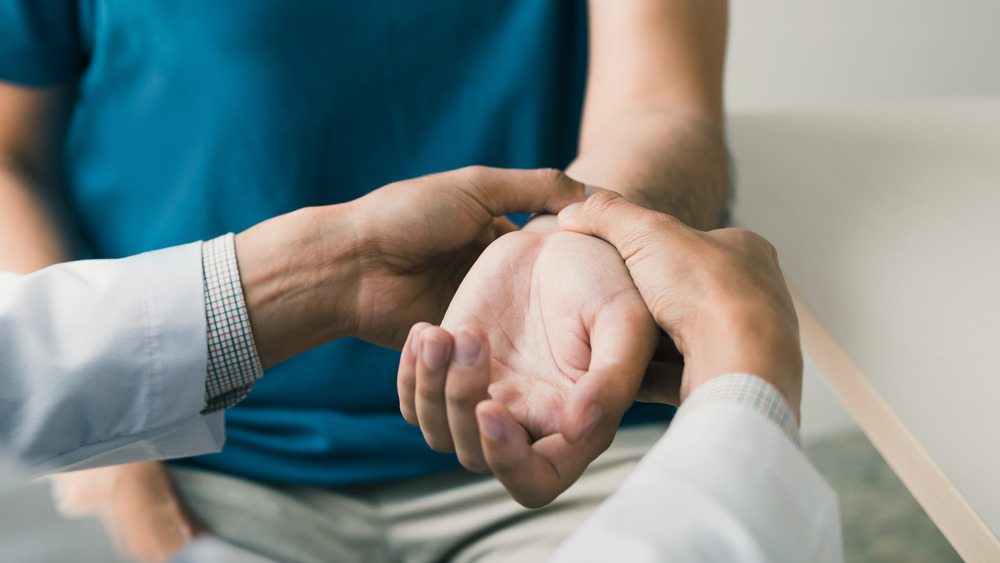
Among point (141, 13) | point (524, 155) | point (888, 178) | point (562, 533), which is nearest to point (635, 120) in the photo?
point (524, 155)

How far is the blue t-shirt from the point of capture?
2.41 ft

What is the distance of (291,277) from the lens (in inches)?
23.6

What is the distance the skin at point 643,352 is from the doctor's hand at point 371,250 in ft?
0.50

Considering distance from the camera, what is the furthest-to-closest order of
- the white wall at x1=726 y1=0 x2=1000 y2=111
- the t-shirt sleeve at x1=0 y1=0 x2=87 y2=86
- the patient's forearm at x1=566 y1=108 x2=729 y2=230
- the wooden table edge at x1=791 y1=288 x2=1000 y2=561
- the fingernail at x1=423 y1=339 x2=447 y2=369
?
the white wall at x1=726 y1=0 x2=1000 y2=111, the t-shirt sleeve at x1=0 y1=0 x2=87 y2=86, the patient's forearm at x1=566 y1=108 x2=729 y2=230, the wooden table edge at x1=791 y1=288 x2=1000 y2=561, the fingernail at x1=423 y1=339 x2=447 y2=369

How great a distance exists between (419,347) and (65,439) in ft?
1.10

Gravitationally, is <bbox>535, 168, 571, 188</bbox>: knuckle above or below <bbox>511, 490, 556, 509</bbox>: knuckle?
above

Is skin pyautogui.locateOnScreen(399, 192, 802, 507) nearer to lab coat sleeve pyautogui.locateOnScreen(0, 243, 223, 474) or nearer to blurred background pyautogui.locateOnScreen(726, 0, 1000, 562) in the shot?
lab coat sleeve pyautogui.locateOnScreen(0, 243, 223, 474)

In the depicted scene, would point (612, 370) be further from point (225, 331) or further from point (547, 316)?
point (225, 331)

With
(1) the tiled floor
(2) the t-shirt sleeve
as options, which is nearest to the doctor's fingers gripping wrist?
(2) the t-shirt sleeve

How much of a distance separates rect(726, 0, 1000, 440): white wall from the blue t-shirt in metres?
0.51

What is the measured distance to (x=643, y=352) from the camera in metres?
0.41

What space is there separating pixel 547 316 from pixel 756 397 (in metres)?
0.18

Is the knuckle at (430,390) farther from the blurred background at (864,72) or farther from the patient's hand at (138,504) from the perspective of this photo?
the blurred background at (864,72)

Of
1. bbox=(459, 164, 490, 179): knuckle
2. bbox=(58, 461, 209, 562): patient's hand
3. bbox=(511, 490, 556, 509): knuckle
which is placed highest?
bbox=(459, 164, 490, 179): knuckle
